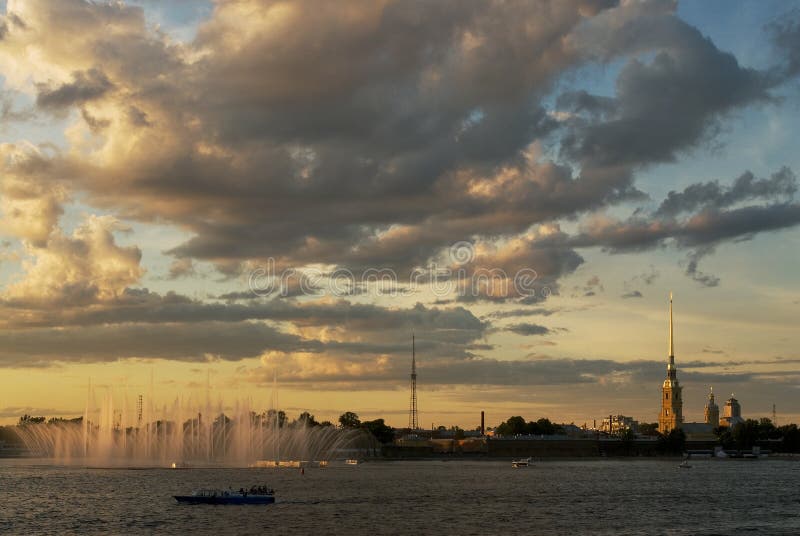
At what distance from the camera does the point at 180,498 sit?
393ft

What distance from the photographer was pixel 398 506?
119625 mm

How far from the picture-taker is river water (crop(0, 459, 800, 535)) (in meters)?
99.6

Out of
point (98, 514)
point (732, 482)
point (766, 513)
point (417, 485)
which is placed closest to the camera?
point (98, 514)

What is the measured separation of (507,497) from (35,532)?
63421 mm

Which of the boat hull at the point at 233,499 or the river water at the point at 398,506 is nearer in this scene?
the river water at the point at 398,506

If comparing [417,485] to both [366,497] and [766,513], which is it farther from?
[766,513]

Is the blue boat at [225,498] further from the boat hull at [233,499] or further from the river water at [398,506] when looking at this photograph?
the river water at [398,506]

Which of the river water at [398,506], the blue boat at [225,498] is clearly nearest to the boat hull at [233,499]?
the blue boat at [225,498]

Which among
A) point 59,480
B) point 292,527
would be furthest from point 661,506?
point 59,480

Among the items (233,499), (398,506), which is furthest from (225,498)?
(398,506)

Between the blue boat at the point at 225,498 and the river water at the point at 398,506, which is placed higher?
the blue boat at the point at 225,498

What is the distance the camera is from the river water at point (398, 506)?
99.6m

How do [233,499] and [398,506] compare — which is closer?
[233,499]

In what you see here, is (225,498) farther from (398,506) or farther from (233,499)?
A: (398,506)
